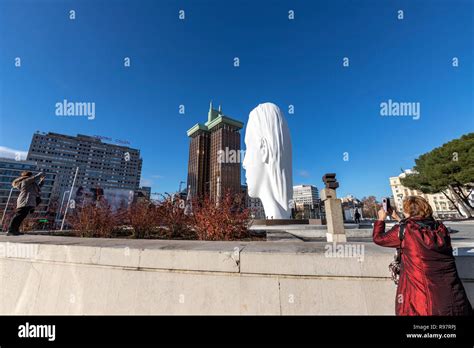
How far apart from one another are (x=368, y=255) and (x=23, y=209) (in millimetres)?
8647

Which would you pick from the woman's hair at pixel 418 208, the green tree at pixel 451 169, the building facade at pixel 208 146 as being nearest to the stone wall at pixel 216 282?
the woman's hair at pixel 418 208

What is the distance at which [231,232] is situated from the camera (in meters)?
5.95

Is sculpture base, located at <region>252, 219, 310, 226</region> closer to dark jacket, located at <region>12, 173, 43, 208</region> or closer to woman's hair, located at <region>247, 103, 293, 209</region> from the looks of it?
woman's hair, located at <region>247, 103, 293, 209</region>

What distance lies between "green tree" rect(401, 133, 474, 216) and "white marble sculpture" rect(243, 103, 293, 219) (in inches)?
948

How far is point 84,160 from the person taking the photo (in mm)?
108812

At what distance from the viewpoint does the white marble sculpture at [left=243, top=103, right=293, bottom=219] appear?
1496 centimetres

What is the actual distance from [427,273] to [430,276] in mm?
35

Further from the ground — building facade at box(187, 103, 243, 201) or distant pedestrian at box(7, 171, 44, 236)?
building facade at box(187, 103, 243, 201)

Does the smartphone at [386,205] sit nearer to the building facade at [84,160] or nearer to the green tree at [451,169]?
the green tree at [451,169]

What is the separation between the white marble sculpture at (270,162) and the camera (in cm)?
1496

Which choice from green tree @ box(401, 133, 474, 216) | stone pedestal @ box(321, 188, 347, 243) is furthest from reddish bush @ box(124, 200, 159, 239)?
green tree @ box(401, 133, 474, 216)

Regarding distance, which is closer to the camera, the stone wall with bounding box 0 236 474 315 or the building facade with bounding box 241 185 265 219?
the stone wall with bounding box 0 236 474 315
